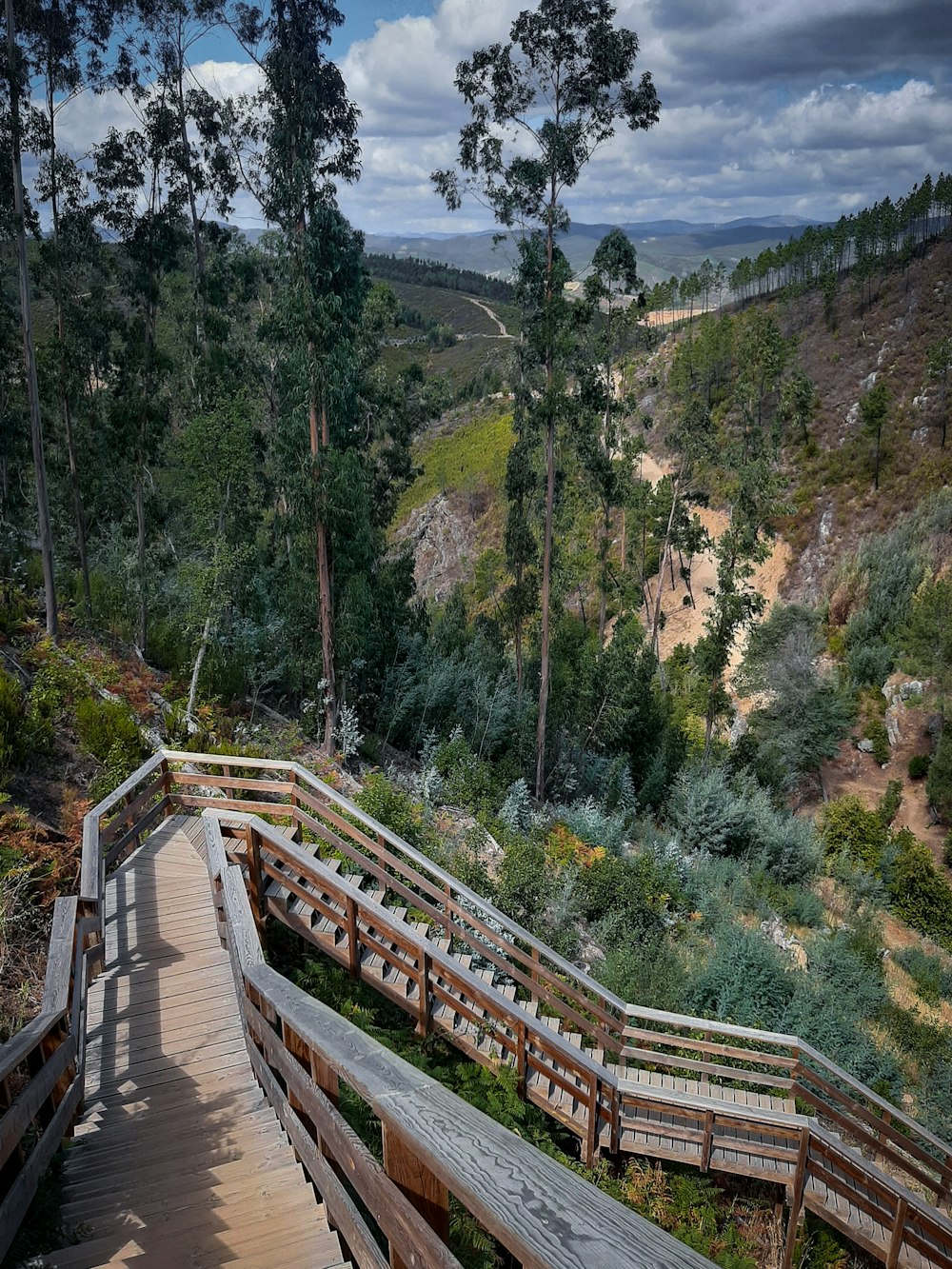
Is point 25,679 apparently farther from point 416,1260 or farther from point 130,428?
point 416,1260

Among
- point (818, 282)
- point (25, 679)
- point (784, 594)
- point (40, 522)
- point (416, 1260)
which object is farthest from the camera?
point (818, 282)

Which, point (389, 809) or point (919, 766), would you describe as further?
point (919, 766)

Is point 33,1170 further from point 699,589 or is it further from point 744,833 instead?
point 699,589

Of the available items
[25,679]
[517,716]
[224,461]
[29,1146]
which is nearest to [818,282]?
[517,716]

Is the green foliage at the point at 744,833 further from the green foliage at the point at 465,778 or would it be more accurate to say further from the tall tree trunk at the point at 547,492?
the green foliage at the point at 465,778

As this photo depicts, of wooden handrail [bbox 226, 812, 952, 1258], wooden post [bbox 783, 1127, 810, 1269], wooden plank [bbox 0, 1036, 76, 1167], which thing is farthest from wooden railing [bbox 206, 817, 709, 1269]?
wooden post [bbox 783, 1127, 810, 1269]

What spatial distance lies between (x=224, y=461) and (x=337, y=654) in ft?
16.5

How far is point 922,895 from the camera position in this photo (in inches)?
854

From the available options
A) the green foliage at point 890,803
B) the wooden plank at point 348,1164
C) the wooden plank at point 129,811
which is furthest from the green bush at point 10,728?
the green foliage at point 890,803

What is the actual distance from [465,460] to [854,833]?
4495 centimetres

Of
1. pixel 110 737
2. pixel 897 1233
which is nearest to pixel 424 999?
pixel 897 1233

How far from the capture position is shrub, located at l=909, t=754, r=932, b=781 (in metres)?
29.8

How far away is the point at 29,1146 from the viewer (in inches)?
151

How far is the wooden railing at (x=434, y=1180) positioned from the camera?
52.1 inches
